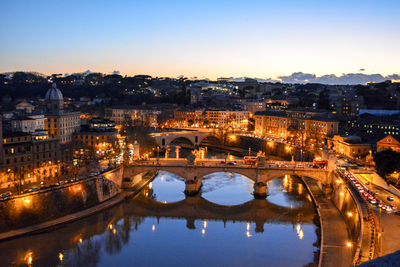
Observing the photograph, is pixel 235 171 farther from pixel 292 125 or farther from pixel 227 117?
pixel 227 117

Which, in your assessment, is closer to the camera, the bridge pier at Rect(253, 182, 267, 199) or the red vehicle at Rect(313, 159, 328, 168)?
the bridge pier at Rect(253, 182, 267, 199)

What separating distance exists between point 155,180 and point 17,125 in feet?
38.4

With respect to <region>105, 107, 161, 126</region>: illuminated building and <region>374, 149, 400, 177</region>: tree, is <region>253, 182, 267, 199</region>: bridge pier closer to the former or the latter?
<region>374, 149, 400, 177</region>: tree

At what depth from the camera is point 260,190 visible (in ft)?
82.7

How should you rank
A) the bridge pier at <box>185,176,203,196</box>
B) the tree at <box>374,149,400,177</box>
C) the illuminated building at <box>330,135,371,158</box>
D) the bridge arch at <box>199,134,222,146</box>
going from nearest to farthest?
the tree at <box>374,149,400,177</box> < the bridge pier at <box>185,176,203,196</box> < the illuminated building at <box>330,135,371,158</box> < the bridge arch at <box>199,134,222,146</box>

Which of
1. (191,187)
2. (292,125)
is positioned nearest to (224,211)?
(191,187)

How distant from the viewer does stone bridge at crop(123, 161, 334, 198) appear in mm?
25203

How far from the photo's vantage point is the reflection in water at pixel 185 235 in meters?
16.7

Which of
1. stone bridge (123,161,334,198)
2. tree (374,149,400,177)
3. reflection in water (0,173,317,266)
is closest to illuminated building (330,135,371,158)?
tree (374,149,400,177)

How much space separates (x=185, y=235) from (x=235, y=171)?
731cm

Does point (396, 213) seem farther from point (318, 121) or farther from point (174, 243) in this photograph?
point (318, 121)

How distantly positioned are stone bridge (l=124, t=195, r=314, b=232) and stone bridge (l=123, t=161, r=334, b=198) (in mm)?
1174

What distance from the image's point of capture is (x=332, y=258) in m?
15.3

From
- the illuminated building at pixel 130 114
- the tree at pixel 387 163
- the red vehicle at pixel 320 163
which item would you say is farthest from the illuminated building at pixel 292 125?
the tree at pixel 387 163
